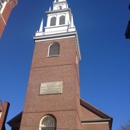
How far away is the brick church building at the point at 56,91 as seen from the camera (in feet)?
54.1

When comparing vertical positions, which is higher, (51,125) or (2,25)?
(2,25)

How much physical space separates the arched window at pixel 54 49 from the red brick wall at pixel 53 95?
1.22ft

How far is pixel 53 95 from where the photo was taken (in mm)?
17688

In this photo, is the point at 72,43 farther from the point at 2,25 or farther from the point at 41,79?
the point at 2,25

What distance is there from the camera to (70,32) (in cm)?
2198

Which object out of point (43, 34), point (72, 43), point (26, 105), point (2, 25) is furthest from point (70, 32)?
point (26, 105)

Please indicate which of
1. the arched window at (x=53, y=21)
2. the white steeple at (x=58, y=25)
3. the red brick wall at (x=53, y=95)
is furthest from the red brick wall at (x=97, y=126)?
the arched window at (x=53, y=21)

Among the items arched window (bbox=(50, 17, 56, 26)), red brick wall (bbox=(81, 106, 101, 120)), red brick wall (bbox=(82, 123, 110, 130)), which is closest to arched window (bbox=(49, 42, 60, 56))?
arched window (bbox=(50, 17, 56, 26))

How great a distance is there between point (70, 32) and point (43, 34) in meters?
3.33

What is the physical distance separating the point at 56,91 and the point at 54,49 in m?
5.31

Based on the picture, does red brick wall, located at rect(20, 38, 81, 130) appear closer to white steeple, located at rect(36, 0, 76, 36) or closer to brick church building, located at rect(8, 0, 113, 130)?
brick church building, located at rect(8, 0, 113, 130)

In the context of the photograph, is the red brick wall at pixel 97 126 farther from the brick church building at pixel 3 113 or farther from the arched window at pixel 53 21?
the arched window at pixel 53 21

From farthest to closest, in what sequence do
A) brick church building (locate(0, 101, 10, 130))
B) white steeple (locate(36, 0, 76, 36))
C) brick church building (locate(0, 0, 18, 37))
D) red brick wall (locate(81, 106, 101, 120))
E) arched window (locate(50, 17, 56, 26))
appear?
arched window (locate(50, 17, 56, 26)) → white steeple (locate(36, 0, 76, 36)) → red brick wall (locate(81, 106, 101, 120)) → brick church building (locate(0, 101, 10, 130)) → brick church building (locate(0, 0, 18, 37))

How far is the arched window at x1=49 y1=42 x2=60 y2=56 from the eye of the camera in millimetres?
20973
